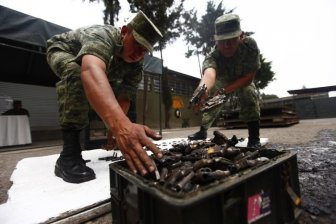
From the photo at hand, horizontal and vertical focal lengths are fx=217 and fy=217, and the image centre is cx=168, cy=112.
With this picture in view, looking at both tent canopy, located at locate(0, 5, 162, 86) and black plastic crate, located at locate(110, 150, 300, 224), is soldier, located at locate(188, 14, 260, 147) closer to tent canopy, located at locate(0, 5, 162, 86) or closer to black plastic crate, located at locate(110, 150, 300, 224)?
black plastic crate, located at locate(110, 150, 300, 224)

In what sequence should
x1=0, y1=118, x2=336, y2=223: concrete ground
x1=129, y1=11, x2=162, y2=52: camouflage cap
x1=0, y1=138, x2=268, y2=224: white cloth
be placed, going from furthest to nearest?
x1=0, y1=118, x2=336, y2=223: concrete ground < x1=129, y1=11, x2=162, y2=52: camouflage cap < x1=0, y1=138, x2=268, y2=224: white cloth

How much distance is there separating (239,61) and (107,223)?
2750mm

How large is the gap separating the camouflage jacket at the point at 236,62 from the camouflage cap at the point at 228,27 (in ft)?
1.10

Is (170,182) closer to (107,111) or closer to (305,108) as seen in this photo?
(107,111)

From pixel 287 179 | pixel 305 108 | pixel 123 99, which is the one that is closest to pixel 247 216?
pixel 287 179

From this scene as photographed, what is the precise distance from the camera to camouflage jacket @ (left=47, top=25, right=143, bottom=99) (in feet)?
5.22

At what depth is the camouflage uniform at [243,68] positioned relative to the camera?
3051 millimetres

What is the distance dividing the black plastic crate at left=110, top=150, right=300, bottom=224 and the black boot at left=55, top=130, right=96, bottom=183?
2.38 ft

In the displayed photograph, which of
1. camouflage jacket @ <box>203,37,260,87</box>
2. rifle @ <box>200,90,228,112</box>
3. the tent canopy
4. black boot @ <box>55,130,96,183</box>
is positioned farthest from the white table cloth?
rifle @ <box>200,90,228,112</box>

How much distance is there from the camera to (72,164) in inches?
75.4

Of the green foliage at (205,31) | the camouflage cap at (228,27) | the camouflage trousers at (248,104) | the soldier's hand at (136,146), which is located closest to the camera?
the soldier's hand at (136,146)

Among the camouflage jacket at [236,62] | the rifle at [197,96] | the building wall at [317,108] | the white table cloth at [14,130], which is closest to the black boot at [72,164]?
the rifle at [197,96]

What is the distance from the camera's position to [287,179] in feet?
3.62

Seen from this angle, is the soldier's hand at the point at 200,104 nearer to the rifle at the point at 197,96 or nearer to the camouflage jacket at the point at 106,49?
the rifle at the point at 197,96
